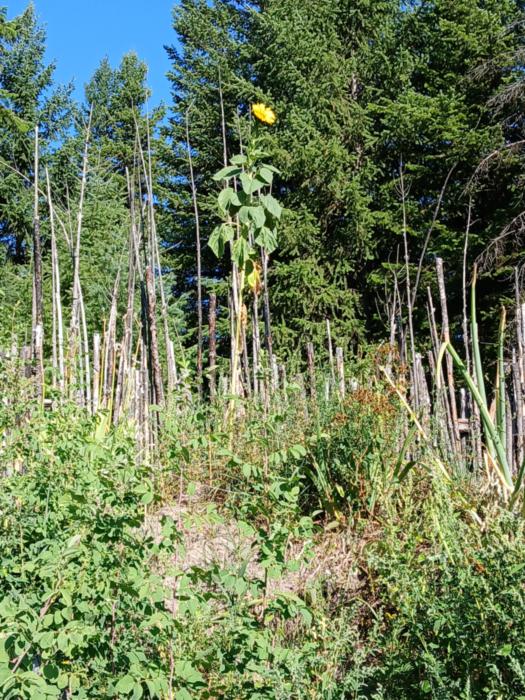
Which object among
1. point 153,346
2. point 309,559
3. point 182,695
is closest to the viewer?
point 182,695

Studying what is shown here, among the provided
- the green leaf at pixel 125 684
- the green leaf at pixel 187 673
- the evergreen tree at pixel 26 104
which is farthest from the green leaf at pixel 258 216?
the evergreen tree at pixel 26 104

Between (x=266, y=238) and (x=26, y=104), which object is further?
(x=26, y=104)

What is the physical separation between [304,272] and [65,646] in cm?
1187

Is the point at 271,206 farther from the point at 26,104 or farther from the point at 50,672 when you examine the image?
the point at 26,104

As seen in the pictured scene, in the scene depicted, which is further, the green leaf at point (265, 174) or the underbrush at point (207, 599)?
the green leaf at point (265, 174)

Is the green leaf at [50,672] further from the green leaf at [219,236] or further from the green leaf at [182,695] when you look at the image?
the green leaf at [219,236]

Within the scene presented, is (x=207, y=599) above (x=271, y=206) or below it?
below

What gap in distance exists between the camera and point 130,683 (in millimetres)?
1684

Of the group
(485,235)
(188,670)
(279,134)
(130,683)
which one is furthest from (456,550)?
(279,134)

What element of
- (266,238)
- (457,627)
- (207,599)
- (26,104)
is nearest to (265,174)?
(266,238)

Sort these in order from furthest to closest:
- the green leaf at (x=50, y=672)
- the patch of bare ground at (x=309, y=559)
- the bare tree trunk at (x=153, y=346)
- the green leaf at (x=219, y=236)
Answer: the bare tree trunk at (x=153, y=346) < the green leaf at (x=219, y=236) < the patch of bare ground at (x=309, y=559) < the green leaf at (x=50, y=672)

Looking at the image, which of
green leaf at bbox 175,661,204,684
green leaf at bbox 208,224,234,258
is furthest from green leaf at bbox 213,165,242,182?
green leaf at bbox 175,661,204,684

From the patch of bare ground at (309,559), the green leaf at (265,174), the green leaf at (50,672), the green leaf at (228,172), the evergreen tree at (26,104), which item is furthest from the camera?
the evergreen tree at (26,104)

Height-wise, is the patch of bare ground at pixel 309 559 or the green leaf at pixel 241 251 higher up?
the green leaf at pixel 241 251
